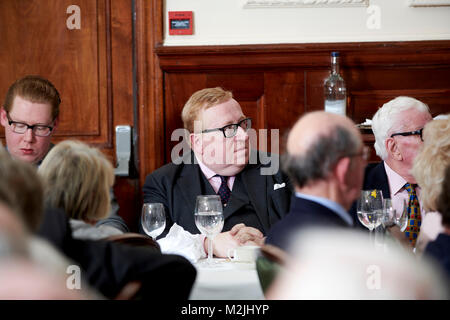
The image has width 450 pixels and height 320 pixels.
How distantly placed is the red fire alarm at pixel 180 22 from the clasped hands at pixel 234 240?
1.53 meters

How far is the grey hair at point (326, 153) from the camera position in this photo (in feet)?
3.97

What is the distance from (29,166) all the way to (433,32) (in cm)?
289

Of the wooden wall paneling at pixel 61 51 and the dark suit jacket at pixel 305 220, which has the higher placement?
the wooden wall paneling at pixel 61 51

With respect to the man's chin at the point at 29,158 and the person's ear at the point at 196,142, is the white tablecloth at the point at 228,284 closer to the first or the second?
the person's ear at the point at 196,142

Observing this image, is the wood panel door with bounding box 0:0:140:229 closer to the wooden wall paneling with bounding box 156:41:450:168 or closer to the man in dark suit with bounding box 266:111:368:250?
the wooden wall paneling with bounding box 156:41:450:168

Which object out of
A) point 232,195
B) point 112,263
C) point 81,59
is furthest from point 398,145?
point 81,59

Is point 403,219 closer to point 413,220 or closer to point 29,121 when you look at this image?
point 413,220

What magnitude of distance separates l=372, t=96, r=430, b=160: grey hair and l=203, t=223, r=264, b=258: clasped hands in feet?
2.94

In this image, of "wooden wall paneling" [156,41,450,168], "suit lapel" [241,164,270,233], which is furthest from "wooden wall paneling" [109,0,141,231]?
"suit lapel" [241,164,270,233]

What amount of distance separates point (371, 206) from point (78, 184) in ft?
3.44

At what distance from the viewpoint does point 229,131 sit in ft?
8.68

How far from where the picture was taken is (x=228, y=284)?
1.56m

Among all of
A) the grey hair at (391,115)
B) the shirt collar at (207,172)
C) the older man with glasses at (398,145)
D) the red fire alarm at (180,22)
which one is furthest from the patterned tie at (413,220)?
the red fire alarm at (180,22)

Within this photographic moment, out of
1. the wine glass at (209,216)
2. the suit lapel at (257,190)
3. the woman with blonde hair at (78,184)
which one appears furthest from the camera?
the suit lapel at (257,190)
